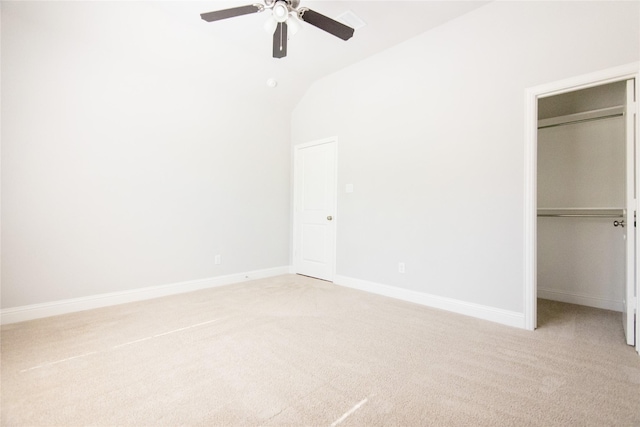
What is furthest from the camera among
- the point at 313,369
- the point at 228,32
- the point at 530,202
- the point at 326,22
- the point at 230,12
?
the point at 228,32

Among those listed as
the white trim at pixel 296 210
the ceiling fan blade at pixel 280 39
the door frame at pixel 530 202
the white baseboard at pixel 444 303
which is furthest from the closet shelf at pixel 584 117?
the ceiling fan blade at pixel 280 39

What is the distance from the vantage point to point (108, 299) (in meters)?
3.14

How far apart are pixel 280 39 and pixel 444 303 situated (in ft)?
10.0

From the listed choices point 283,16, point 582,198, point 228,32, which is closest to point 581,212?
point 582,198

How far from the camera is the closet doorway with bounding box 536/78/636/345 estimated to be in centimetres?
324

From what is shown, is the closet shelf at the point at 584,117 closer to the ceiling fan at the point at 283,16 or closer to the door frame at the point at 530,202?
the door frame at the point at 530,202

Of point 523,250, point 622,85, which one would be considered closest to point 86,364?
point 523,250

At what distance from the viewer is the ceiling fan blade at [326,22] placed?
2.31 m

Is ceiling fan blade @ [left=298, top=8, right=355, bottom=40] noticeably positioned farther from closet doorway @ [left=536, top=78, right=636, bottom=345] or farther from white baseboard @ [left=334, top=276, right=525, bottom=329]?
white baseboard @ [left=334, top=276, right=525, bottom=329]

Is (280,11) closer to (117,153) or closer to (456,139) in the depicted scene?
(456,139)

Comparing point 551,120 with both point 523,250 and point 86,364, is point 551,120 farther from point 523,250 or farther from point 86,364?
point 86,364

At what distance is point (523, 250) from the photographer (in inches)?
104

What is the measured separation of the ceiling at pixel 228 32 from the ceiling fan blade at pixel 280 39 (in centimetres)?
33

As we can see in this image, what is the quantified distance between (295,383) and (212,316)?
144 cm
